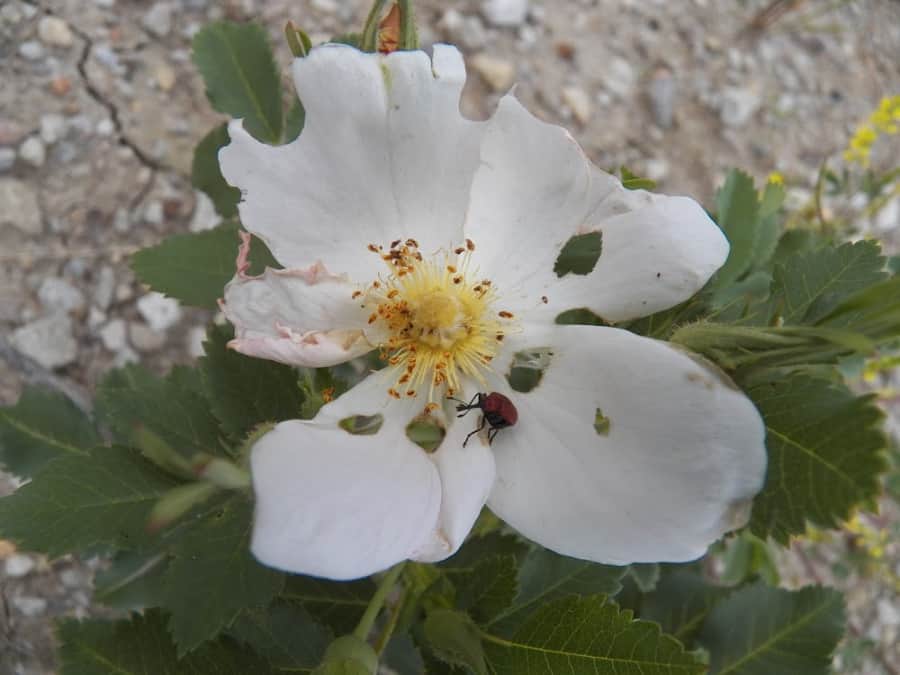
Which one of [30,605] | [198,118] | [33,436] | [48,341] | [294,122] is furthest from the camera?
[198,118]

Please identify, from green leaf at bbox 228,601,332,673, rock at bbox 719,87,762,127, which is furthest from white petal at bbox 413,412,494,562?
rock at bbox 719,87,762,127

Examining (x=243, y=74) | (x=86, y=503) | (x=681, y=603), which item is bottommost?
(x=681, y=603)

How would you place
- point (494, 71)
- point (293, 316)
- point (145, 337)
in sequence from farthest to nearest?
point (494, 71), point (145, 337), point (293, 316)

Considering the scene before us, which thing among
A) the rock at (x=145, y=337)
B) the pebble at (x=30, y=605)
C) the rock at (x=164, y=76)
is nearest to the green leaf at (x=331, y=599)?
the pebble at (x=30, y=605)

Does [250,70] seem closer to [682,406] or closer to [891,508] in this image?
[682,406]

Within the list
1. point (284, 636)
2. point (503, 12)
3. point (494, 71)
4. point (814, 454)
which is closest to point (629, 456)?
point (814, 454)

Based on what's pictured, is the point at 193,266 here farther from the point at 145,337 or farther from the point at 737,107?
the point at 737,107

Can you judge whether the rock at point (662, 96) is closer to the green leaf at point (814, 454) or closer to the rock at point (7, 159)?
the rock at point (7, 159)

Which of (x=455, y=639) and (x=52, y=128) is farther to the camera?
(x=52, y=128)
